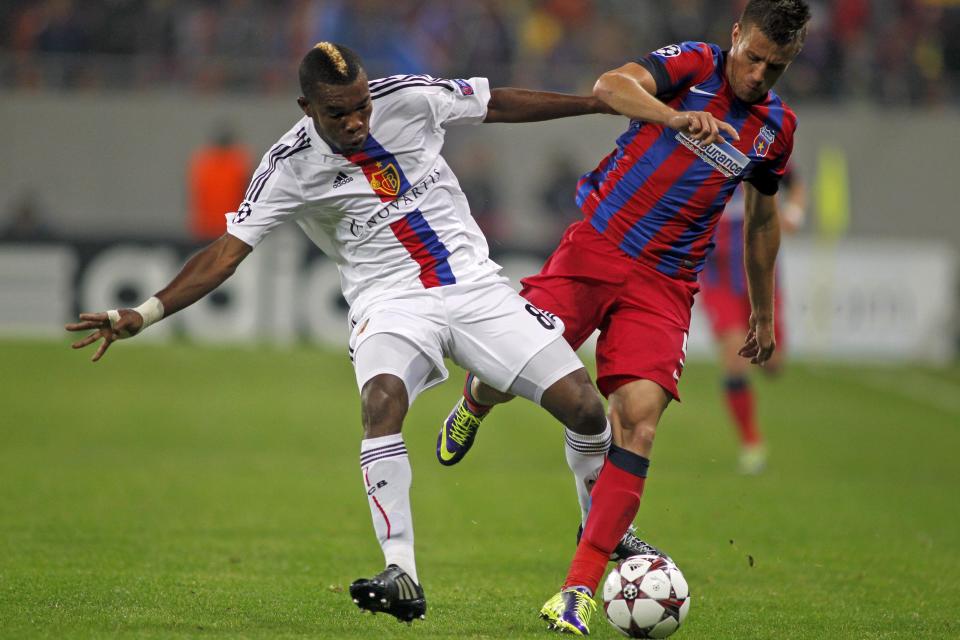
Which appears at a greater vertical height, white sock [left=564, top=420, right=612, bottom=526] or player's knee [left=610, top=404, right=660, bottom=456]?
player's knee [left=610, top=404, right=660, bottom=456]

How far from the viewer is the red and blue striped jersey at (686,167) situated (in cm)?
614

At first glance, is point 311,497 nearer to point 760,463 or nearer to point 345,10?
point 760,463

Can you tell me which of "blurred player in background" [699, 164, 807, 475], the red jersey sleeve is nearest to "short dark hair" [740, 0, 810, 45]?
the red jersey sleeve

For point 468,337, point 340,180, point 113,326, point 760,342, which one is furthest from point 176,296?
point 760,342

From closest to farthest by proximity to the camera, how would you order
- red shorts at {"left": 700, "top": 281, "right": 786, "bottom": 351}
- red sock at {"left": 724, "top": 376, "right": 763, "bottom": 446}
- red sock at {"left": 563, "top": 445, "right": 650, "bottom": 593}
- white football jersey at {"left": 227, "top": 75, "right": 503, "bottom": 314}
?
red sock at {"left": 563, "top": 445, "right": 650, "bottom": 593} → white football jersey at {"left": 227, "top": 75, "right": 503, "bottom": 314} → red sock at {"left": 724, "top": 376, "right": 763, "bottom": 446} → red shorts at {"left": 700, "top": 281, "right": 786, "bottom": 351}

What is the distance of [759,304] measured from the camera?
6641 mm

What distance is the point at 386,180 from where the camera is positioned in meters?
5.88

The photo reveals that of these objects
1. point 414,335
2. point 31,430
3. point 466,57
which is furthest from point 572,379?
point 466,57

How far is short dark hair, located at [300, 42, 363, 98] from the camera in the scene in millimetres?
5480

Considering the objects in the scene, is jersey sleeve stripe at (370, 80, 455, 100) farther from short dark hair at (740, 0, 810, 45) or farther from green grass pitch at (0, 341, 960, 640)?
green grass pitch at (0, 341, 960, 640)

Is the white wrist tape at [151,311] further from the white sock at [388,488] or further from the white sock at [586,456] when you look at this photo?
the white sock at [586,456]

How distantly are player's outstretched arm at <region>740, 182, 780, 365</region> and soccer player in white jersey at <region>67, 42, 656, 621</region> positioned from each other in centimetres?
102

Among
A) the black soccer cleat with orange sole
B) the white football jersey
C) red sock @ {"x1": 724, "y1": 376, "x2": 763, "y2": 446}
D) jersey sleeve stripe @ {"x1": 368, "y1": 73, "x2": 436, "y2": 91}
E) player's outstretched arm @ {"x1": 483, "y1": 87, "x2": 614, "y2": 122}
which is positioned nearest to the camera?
the black soccer cleat with orange sole

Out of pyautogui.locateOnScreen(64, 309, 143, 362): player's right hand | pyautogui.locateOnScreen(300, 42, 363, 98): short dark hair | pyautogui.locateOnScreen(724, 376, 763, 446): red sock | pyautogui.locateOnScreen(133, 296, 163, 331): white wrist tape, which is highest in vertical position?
pyautogui.locateOnScreen(300, 42, 363, 98): short dark hair
